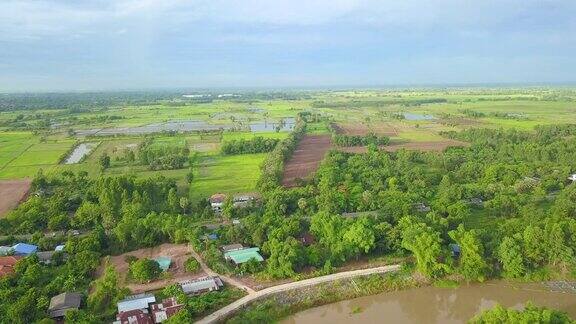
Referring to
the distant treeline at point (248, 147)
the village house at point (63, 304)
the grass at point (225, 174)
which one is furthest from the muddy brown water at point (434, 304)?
the distant treeline at point (248, 147)

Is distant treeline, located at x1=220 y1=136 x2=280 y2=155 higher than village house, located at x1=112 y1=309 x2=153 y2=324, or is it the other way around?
distant treeline, located at x1=220 y1=136 x2=280 y2=155

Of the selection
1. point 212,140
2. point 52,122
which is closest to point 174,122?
point 52,122

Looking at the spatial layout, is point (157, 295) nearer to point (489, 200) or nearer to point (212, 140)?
point (489, 200)

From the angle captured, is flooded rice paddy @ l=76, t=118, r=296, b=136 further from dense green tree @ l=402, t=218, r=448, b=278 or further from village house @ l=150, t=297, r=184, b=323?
Answer: village house @ l=150, t=297, r=184, b=323

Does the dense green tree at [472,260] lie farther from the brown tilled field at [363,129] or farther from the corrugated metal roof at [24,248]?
the brown tilled field at [363,129]

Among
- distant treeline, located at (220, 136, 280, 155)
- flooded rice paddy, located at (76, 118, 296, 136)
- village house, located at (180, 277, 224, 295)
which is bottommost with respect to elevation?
village house, located at (180, 277, 224, 295)

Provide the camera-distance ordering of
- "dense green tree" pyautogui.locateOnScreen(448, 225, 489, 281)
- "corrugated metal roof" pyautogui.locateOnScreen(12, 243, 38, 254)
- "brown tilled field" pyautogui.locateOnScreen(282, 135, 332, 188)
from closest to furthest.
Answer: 1. "dense green tree" pyautogui.locateOnScreen(448, 225, 489, 281)
2. "corrugated metal roof" pyautogui.locateOnScreen(12, 243, 38, 254)
3. "brown tilled field" pyautogui.locateOnScreen(282, 135, 332, 188)

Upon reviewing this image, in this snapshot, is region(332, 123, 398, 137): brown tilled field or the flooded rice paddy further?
the flooded rice paddy

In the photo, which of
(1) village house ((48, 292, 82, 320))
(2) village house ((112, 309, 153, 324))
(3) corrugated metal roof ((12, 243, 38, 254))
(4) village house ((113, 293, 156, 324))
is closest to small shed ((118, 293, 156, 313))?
(4) village house ((113, 293, 156, 324))
